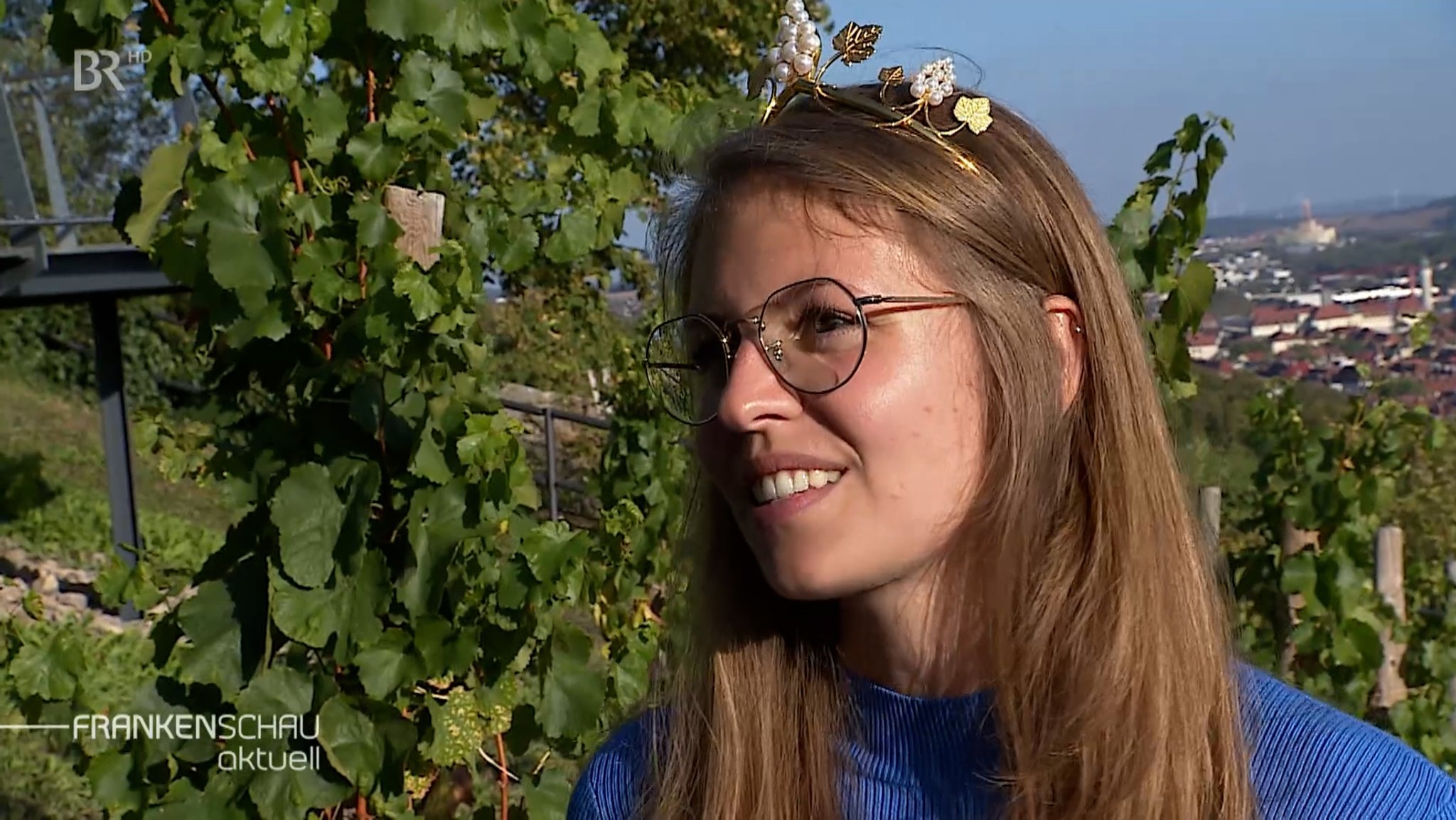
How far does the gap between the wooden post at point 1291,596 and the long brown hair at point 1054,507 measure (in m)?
2.14

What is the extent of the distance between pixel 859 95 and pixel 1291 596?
2.42m

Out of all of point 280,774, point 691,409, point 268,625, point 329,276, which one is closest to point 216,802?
point 280,774

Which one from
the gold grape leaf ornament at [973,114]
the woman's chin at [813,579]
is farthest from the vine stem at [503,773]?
the gold grape leaf ornament at [973,114]

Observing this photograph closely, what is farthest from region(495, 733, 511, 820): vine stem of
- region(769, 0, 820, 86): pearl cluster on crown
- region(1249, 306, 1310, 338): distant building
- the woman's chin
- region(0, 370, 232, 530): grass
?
region(0, 370, 232, 530): grass

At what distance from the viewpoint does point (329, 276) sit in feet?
6.72

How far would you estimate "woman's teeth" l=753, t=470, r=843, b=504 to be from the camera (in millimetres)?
1200

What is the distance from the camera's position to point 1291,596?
10.8ft

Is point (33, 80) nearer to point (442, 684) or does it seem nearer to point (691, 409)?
point (442, 684)

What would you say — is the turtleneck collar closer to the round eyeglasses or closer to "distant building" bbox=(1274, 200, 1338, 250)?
the round eyeglasses

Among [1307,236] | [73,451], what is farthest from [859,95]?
[73,451]

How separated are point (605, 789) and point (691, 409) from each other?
430 millimetres

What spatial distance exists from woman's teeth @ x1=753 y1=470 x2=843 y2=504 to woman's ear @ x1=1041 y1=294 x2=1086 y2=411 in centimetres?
24

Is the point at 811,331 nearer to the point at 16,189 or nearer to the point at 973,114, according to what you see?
the point at 973,114

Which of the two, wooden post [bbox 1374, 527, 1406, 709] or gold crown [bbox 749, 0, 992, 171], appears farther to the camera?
wooden post [bbox 1374, 527, 1406, 709]
